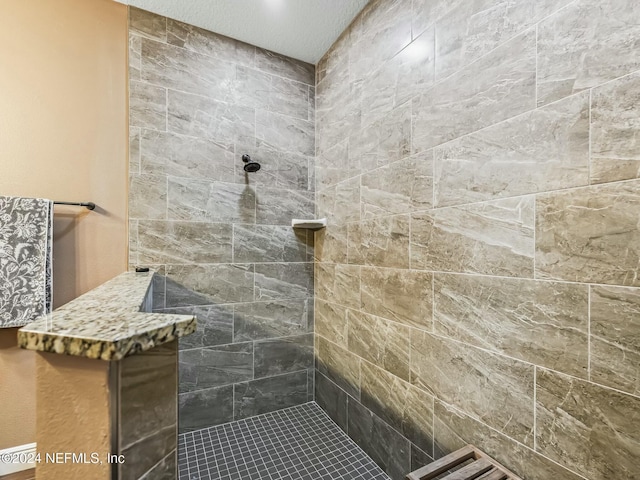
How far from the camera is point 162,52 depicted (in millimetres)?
1932

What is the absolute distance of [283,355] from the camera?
7.43 feet

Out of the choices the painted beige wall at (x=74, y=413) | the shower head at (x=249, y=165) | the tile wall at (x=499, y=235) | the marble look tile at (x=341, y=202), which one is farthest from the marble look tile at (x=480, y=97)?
the painted beige wall at (x=74, y=413)

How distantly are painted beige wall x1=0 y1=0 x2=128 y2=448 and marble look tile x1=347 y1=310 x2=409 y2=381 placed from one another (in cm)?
156

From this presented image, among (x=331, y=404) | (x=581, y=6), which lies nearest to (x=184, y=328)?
(x=581, y=6)

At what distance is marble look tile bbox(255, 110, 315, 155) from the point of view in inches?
87.5

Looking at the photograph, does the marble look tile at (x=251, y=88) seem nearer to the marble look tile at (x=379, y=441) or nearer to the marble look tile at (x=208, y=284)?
the marble look tile at (x=208, y=284)

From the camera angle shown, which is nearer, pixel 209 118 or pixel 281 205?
pixel 209 118

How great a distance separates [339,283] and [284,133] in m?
1.25

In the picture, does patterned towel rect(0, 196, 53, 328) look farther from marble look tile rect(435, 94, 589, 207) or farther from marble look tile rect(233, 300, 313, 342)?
marble look tile rect(435, 94, 589, 207)

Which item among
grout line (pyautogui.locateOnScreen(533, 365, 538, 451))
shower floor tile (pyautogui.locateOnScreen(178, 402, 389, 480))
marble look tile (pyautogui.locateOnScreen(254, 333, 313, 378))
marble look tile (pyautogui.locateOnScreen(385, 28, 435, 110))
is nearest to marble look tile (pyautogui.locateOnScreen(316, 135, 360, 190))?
marble look tile (pyautogui.locateOnScreen(385, 28, 435, 110))

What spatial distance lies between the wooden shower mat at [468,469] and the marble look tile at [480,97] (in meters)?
1.28

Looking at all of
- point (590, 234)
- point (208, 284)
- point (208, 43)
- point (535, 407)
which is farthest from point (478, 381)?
point (208, 43)

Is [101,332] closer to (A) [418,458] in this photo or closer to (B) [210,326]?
(A) [418,458]

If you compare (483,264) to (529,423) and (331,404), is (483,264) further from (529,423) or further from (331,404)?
(331,404)
